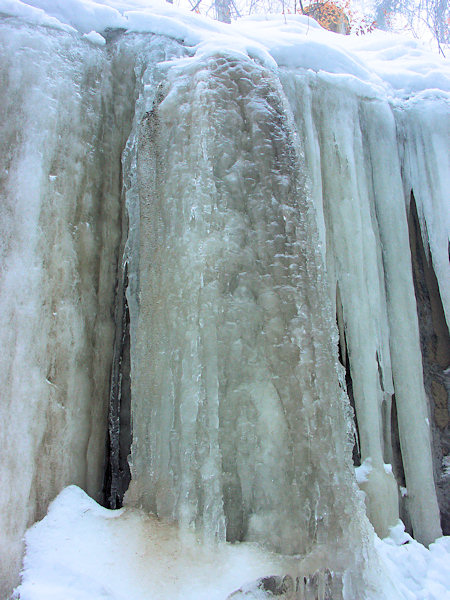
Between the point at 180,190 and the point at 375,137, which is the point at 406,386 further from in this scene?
the point at 180,190

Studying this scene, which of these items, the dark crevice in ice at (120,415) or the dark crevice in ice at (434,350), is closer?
the dark crevice in ice at (120,415)

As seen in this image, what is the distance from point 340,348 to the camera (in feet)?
8.66

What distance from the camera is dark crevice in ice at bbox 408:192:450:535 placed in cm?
279

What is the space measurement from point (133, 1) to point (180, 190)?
1.22 metres

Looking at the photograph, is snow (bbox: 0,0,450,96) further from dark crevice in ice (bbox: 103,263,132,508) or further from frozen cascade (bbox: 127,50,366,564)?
dark crevice in ice (bbox: 103,263,132,508)

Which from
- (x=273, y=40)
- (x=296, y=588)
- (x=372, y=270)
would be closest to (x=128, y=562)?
(x=296, y=588)

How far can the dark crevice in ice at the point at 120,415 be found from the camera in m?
1.98

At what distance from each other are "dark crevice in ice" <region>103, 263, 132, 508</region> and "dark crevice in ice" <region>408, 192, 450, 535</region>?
68.2 inches

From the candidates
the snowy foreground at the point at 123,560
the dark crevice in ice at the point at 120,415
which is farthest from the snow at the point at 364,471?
the dark crevice in ice at the point at 120,415

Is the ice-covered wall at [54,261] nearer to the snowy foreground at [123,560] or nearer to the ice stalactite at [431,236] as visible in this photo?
the snowy foreground at [123,560]

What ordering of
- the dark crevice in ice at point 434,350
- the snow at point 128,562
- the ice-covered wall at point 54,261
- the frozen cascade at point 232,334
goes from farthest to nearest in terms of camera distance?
the dark crevice in ice at point 434,350, the ice-covered wall at point 54,261, the frozen cascade at point 232,334, the snow at point 128,562

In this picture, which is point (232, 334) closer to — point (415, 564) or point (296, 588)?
point (296, 588)

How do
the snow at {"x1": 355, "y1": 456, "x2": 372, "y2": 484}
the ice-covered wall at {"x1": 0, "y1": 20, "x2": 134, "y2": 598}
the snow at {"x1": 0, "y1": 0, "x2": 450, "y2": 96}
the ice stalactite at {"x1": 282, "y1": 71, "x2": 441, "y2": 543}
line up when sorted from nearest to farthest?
the ice-covered wall at {"x1": 0, "y1": 20, "x2": 134, "y2": 598}
the snow at {"x1": 0, "y1": 0, "x2": 450, "y2": 96}
the snow at {"x1": 355, "y1": 456, "x2": 372, "y2": 484}
the ice stalactite at {"x1": 282, "y1": 71, "x2": 441, "y2": 543}

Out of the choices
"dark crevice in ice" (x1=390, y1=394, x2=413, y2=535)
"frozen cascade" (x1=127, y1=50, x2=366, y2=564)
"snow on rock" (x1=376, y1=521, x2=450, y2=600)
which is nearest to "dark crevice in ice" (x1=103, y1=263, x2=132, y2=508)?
"frozen cascade" (x1=127, y1=50, x2=366, y2=564)
